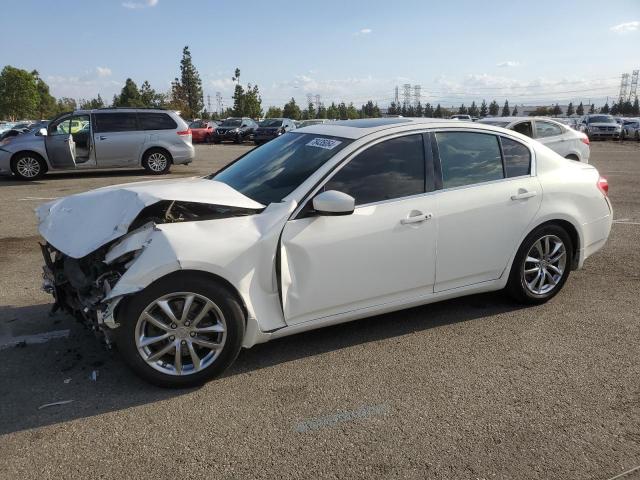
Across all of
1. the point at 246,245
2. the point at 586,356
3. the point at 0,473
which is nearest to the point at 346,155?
the point at 246,245

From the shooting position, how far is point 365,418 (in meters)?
3.11

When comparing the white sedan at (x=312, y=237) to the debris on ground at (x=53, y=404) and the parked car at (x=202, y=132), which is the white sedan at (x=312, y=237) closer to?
the debris on ground at (x=53, y=404)

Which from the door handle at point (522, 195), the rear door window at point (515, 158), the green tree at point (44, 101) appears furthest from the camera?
the green tree at point (44, 101)

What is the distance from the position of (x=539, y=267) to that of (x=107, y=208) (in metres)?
3.52

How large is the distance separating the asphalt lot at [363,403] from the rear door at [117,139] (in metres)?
9.88

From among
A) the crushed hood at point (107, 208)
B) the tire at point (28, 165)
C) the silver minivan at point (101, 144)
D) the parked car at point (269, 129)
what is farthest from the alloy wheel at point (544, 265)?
the parked car at point (269, 129)

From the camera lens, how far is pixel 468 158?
4395 millimetres

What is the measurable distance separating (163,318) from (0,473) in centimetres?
112

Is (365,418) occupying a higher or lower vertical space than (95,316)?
lower

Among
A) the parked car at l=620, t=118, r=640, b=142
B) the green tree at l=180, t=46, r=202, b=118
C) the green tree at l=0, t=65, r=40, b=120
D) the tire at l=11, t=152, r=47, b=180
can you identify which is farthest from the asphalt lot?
the green tree at l=0, t=65, r=40, b=120

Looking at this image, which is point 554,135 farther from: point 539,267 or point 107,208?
point 107,208

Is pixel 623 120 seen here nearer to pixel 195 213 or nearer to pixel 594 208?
pixel 594 208

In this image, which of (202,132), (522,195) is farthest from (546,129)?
(202,132)

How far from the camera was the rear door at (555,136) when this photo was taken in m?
12.6
